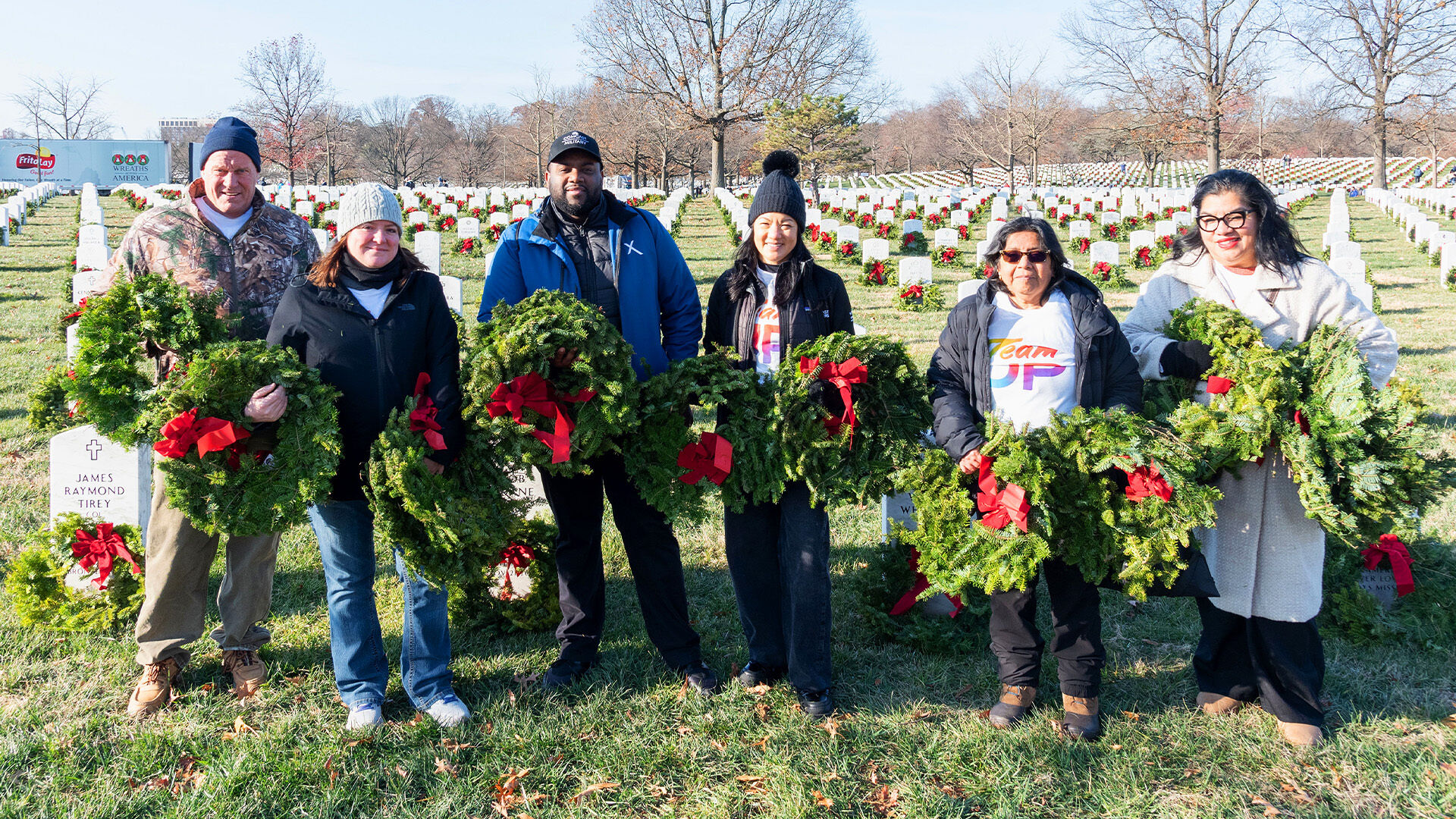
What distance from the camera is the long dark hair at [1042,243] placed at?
3.42 metres

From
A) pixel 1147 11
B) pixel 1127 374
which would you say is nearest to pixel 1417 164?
pixel 1147 11

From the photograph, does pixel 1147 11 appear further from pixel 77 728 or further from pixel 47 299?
pixel 77 728

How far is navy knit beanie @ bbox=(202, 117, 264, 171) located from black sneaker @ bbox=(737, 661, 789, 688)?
117 inches

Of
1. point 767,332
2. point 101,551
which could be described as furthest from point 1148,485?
point 101,551

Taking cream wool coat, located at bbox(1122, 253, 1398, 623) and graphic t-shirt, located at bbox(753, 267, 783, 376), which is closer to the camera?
cream wool coat, located at bbox(1122, 253, 1398, 623)

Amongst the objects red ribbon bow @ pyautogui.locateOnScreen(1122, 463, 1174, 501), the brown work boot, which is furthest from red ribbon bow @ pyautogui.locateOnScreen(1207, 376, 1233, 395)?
the brown work boot

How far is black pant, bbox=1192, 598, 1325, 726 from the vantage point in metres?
3.48

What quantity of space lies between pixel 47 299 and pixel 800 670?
49.6ft

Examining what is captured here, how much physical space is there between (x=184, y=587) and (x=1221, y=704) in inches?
172

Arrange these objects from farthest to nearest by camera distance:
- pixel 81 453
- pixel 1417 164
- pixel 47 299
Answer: pixel 1417 164
pixel 47 299
pixel 81 453

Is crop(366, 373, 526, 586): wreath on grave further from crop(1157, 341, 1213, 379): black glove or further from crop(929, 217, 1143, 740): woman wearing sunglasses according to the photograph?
crop(1157, 341, 1213, 379): black glove

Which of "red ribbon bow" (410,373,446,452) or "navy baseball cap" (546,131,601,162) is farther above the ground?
"navy baseball cap" (546,131,601,162)

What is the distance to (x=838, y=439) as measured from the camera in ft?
11.5

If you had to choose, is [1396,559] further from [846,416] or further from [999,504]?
[846,416]
